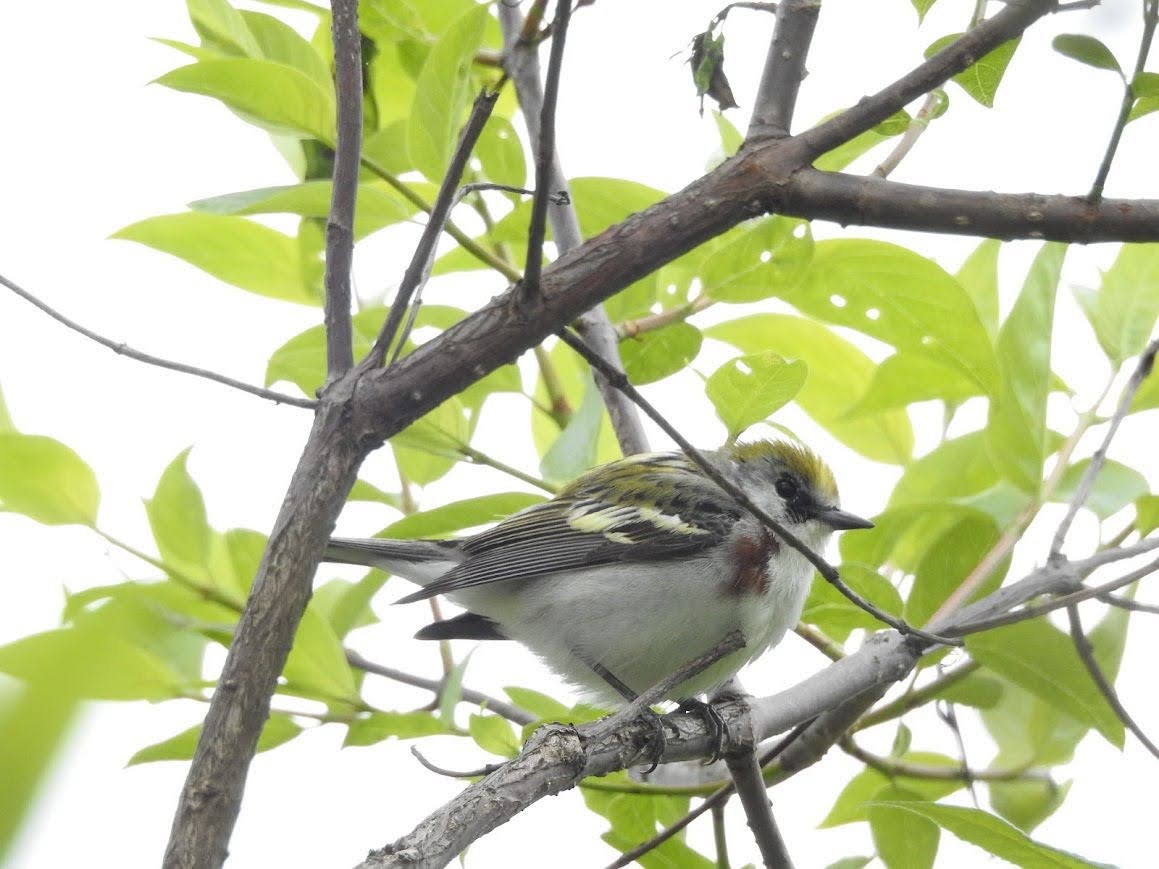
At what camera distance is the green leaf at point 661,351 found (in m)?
2.24

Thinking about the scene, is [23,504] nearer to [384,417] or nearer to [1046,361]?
[384,417]

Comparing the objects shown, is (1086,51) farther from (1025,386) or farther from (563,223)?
(563,223)

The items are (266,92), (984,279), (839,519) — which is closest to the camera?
(266,92)

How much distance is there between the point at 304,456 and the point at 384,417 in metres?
0.11

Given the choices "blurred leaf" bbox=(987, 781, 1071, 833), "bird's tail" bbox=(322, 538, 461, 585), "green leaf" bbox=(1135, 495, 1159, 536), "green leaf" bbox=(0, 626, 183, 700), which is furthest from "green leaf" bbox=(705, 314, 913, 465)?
"green leaf" bbox=(0, 626, 183, 700)

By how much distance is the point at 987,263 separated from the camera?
2461 mm

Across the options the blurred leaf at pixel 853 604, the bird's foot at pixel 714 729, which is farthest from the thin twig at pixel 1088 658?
the bird's foot at pixel 714 729

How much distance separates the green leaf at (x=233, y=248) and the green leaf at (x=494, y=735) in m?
0.96

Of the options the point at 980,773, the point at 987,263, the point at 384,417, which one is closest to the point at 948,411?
the point at 987,263

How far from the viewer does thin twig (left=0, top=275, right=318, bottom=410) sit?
1590mm

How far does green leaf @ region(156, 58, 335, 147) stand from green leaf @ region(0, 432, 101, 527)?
2.00 feet

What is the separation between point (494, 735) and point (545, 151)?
957mm

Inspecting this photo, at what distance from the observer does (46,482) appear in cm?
198

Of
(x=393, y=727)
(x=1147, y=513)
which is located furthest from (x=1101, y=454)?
(x=393, y=727)
